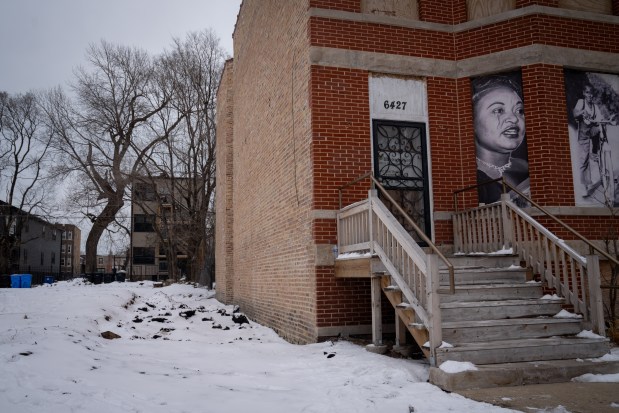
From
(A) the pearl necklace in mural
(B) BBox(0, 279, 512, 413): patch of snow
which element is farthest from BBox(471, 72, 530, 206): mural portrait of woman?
(B) BBox(0, 279, 512, 413): patch of snow

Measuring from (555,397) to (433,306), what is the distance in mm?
1524

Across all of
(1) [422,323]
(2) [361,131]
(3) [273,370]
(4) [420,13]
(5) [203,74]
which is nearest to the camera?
(1) [422,323]

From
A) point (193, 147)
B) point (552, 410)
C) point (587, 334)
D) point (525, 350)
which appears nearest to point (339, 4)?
point (525, 350)

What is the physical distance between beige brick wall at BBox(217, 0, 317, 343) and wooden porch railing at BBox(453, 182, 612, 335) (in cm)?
297

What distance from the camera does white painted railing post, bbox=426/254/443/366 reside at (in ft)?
19.2

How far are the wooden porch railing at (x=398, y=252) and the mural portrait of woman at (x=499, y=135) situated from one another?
10.0 feet

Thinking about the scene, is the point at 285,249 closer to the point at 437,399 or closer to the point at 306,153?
the point at 306,153

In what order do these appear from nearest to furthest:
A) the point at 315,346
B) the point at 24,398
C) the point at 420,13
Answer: the point at 24,398 < the point at 315,346 < the point at 420,13

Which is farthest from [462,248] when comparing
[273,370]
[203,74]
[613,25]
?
[203,74]

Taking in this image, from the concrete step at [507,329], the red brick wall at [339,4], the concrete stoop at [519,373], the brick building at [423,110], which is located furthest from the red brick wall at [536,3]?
the concrete stoop at [519,373]

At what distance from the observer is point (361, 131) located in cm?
925

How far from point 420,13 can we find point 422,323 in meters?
6.58

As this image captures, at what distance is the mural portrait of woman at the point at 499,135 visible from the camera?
9.55m

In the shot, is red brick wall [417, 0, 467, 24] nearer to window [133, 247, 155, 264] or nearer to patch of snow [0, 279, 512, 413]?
patch of snow [0, 279, 512, 413]
